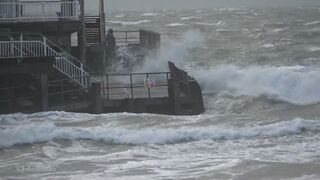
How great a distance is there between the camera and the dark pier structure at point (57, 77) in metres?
22.1

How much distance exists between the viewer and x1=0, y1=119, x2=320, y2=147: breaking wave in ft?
61.8

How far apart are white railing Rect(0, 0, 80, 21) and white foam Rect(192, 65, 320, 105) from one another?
9.08 metres

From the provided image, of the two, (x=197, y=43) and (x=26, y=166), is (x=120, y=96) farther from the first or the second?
(x=197, y=43)

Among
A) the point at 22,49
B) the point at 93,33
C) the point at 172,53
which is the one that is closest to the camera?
the point at 22,49

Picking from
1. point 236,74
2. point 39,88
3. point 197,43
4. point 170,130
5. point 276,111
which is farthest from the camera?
point 197,43

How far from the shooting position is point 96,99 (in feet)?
74.7

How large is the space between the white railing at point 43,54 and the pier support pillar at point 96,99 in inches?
34.7

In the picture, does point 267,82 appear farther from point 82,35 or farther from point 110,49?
point 82,35

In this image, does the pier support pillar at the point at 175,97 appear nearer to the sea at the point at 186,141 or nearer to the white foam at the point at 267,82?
the sea at the point at 186,141

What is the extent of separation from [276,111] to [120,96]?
6.87 m

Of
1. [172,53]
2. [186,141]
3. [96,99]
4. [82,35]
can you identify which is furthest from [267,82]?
[172,53]

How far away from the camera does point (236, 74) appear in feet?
108

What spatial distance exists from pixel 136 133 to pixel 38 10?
9620mm

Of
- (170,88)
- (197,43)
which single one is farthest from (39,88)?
(197,43)
